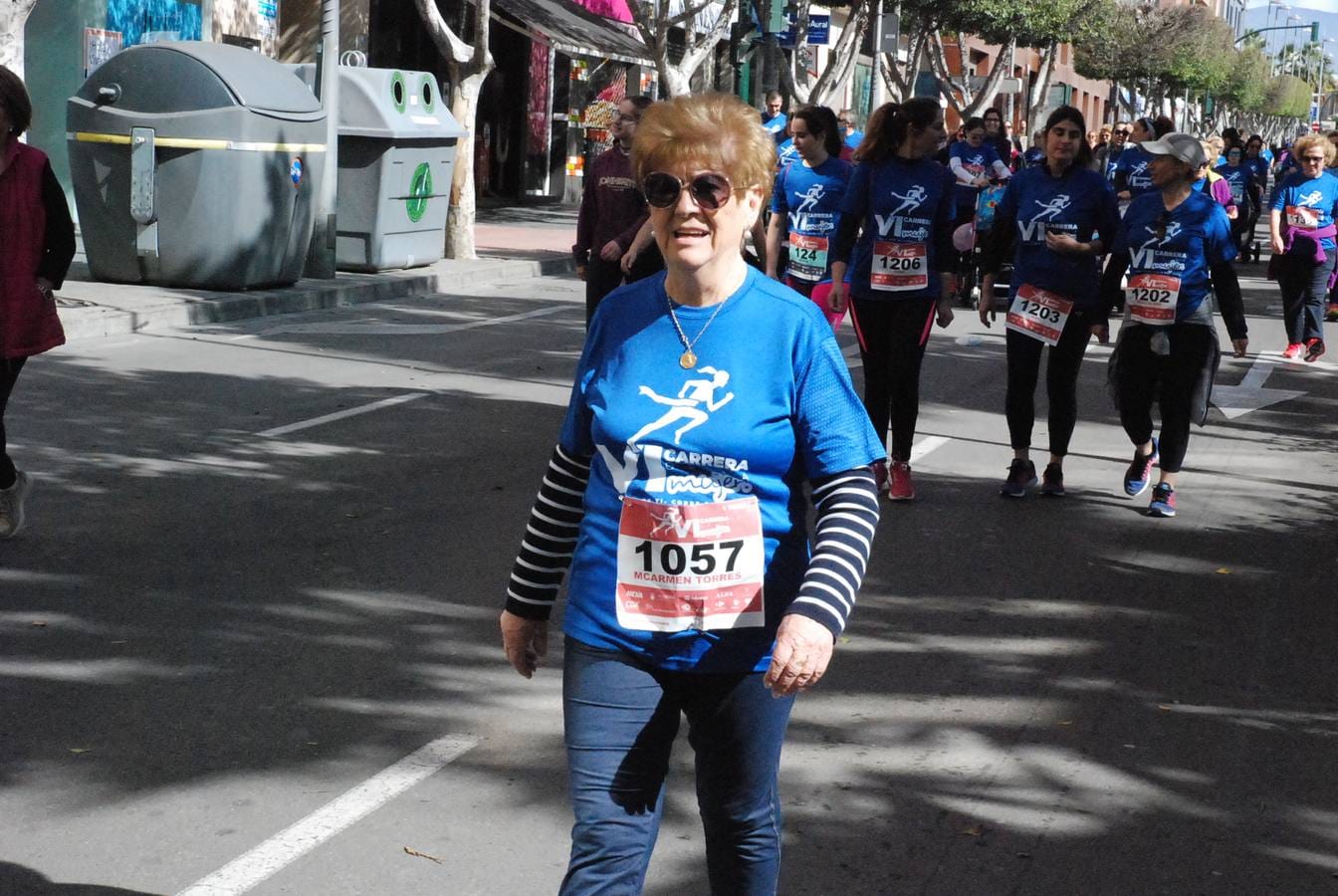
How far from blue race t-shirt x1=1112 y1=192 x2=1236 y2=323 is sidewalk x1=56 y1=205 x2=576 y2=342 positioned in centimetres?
775

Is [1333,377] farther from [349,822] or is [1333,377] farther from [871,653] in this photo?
[349,822]

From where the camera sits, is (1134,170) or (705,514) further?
(1134,170)

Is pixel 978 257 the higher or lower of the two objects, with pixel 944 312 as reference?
lower

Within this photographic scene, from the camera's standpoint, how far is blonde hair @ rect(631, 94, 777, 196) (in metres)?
2.97

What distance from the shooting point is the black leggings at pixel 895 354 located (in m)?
8.24

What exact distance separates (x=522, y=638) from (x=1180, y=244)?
5.79 meters

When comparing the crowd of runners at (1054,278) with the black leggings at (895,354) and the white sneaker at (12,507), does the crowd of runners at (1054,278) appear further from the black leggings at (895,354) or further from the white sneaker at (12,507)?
the white sneaker at (12,507)

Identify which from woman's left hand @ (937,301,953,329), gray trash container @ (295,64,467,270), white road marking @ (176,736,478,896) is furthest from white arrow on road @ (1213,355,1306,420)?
gray trash container @ (295,64,467,270)

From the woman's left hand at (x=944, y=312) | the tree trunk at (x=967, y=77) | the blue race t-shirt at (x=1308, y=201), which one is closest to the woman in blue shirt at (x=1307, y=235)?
the blue race t-shirt at (x=1308, y=201)

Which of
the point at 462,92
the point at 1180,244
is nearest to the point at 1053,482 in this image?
the point at 1180,244

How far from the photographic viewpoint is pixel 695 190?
295 centimetres

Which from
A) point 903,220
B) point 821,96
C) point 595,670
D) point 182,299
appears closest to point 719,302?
point 595,670

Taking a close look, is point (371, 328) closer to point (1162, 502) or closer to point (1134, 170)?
point (1162, 502)

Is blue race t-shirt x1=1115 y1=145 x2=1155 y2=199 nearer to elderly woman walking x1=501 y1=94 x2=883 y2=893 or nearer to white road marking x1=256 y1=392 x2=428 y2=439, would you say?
white road marking x1=256 y1=392 x2=428 y2=439
